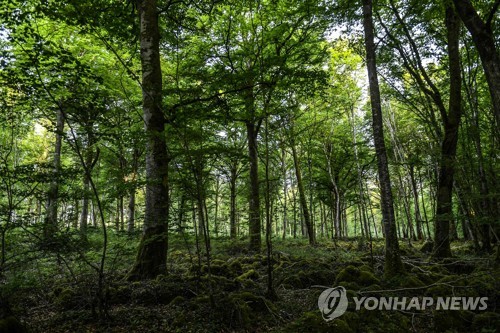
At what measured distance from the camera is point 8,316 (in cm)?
382

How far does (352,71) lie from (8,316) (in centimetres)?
1812

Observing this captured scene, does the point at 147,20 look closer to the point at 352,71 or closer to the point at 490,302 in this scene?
the point at 490,302

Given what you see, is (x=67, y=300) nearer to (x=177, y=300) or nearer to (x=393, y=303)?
(x=177, y=300)

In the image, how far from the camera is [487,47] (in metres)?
4.14

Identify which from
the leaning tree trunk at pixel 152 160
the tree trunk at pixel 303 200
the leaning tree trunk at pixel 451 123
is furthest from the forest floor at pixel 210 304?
the tree trunk at pixel 303 200

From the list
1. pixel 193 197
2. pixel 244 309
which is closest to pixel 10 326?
pixel 193 197

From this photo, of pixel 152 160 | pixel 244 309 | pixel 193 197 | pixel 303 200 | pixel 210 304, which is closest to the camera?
pixel 244 309

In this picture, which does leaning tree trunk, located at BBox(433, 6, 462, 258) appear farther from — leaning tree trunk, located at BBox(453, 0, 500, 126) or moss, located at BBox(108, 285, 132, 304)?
moss, located at BBox(108, 285, 132, 304)

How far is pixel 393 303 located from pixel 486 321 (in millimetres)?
1333

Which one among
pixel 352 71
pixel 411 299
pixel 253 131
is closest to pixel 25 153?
pixel 253 131

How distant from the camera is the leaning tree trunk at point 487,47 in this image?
4012mm

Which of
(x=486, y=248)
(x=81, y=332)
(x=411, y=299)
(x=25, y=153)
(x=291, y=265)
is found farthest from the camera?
(x=25, y=153)

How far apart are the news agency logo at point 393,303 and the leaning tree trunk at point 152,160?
3899mm

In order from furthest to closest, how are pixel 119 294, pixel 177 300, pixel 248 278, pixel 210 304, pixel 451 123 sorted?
pixel 451 123 → pixel 248 278 → pixel 119 294 → pixel 177 300 → pixel 210 304
